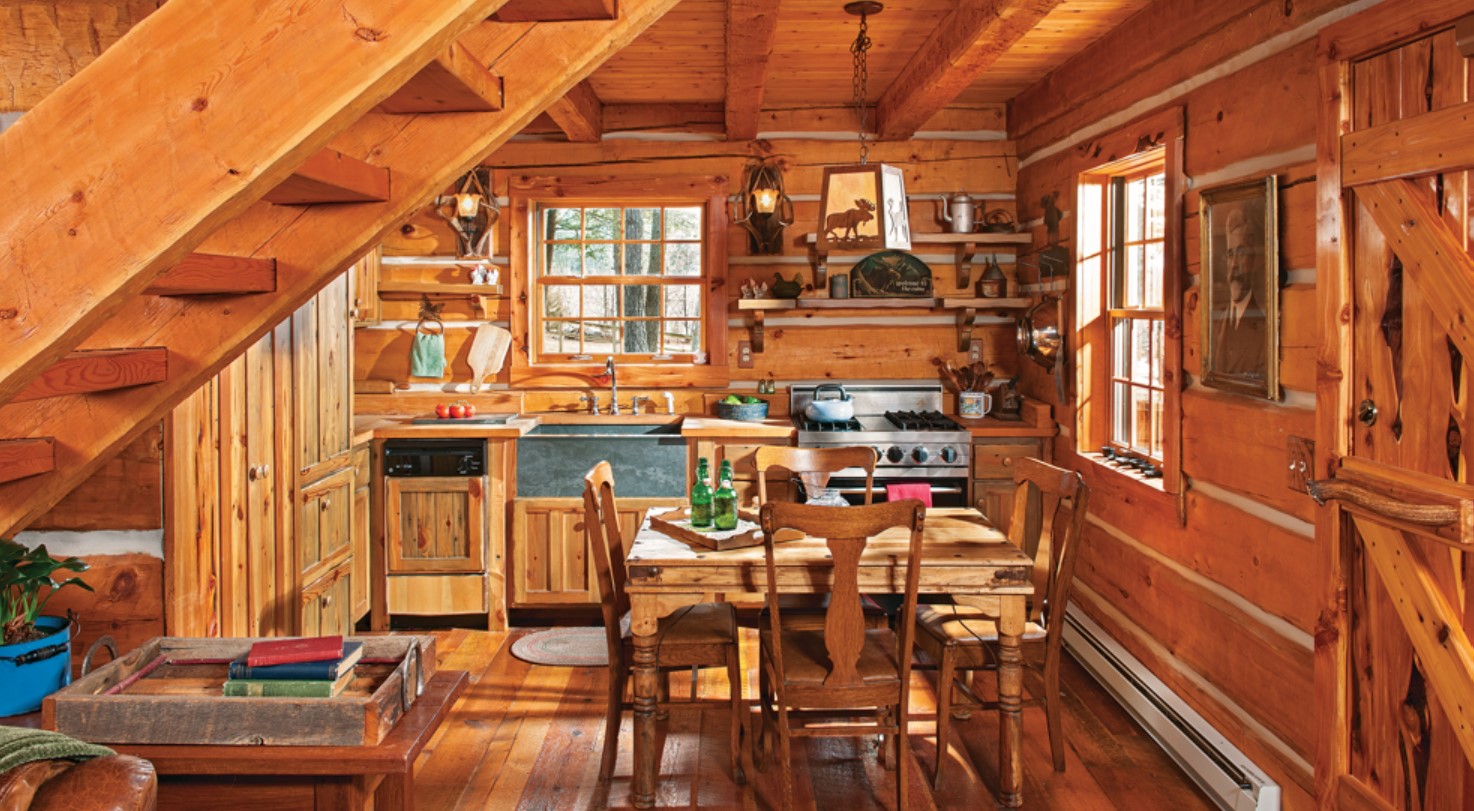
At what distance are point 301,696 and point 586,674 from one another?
279 cm

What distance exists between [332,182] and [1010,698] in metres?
2.59

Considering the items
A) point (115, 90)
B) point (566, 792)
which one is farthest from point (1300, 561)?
point (115, 90)

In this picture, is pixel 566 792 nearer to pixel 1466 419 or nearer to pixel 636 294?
pixel 1466 419

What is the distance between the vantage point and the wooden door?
8.41 feet

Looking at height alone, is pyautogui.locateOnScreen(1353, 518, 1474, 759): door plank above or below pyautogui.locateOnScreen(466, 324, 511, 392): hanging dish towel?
below

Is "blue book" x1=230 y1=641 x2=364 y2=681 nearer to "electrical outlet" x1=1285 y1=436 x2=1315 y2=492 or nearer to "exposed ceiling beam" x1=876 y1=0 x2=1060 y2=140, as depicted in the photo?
"electrical outlet" x1=1285 y1=436 x2=1315 y2=492

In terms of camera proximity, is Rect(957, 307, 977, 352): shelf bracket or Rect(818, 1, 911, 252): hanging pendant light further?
Rect(957, 307, 977, 352): shelf bracket

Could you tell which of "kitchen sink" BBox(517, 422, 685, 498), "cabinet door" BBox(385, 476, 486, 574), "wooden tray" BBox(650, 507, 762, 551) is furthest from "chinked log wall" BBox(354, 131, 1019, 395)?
"wooden tray" BBox(650, 507, 762, 551)

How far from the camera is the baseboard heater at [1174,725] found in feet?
11.4

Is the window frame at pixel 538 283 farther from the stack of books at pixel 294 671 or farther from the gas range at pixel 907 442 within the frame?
the stack of books at pixel 294 671

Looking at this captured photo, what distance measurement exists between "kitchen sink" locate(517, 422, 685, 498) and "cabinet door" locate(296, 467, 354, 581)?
3.41 feet

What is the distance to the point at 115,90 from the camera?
5.43 feet

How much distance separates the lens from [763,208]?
18.9ft

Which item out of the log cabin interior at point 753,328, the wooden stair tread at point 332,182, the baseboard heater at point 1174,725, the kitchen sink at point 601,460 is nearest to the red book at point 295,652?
the log cabin interior at point 753,328
